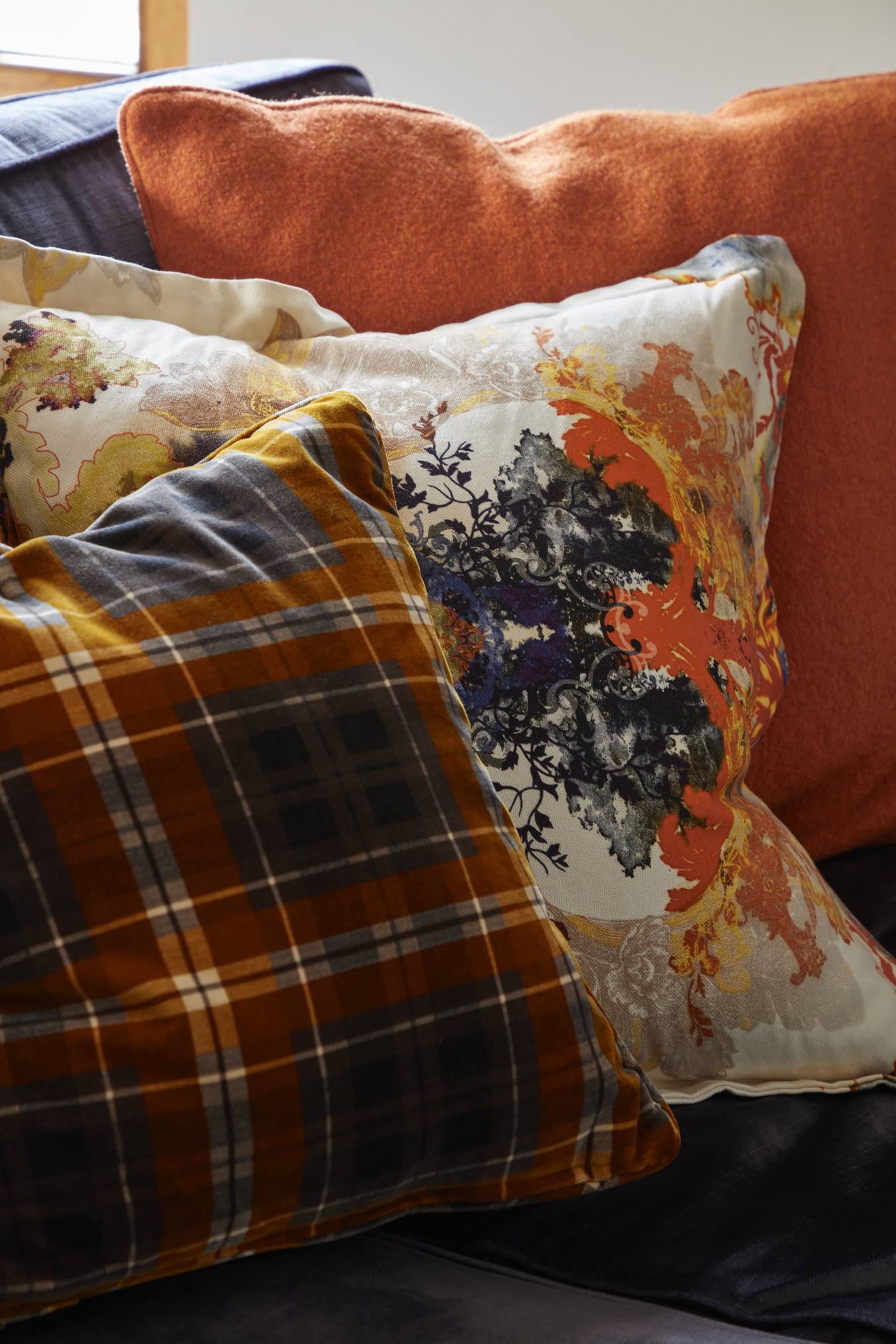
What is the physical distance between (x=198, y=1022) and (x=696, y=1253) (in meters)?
0.34

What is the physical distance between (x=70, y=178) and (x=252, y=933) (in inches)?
25.4

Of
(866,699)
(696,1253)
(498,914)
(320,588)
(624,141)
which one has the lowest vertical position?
(696,1253)

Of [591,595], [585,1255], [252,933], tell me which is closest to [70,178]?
[591,595]

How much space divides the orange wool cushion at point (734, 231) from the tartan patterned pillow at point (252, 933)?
40cm

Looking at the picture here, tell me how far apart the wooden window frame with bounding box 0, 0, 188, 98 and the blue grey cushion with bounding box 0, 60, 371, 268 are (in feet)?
1.60

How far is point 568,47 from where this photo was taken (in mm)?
1460

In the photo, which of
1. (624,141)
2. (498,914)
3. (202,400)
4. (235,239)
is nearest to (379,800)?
(498,914)

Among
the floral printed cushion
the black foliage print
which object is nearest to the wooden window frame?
the floral printed cushion

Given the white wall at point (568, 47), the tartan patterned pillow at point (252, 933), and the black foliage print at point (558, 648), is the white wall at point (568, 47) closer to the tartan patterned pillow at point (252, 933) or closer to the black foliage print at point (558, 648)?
the black foliage print at point (558, 648)

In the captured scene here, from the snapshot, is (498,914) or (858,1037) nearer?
(498,914)

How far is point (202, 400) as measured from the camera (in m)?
0.67

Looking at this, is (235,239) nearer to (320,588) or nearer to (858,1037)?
(320,588)

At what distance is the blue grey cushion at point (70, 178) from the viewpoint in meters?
0.80

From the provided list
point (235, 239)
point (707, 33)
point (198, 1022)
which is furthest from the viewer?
point (707, 33)
